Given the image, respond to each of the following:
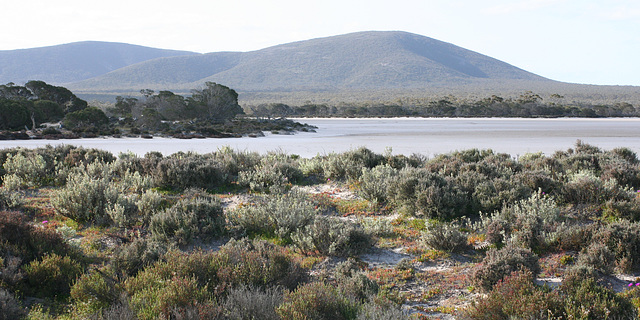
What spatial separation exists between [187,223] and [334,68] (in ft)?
509

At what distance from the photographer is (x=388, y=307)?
12.7ft

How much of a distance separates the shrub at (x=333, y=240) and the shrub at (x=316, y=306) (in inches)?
71.7

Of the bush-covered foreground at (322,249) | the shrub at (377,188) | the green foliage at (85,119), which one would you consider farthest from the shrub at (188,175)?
the green foliage at (85,119)

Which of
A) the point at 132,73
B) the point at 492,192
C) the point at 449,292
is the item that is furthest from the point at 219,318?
the point at 132,73

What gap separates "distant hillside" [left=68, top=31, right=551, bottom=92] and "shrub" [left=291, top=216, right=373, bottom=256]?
12764cm

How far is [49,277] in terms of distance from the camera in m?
4.39

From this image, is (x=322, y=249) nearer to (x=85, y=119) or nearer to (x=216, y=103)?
(x=85, y=119)

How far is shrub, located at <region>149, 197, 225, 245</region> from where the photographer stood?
613 cm

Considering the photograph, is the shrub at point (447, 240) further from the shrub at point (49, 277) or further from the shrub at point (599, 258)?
the shrub at point (49, 277)

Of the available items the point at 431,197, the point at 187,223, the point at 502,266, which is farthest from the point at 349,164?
the point at 502,266

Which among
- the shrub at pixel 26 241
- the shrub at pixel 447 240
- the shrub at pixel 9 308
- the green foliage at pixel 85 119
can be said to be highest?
the green foliage at pixel 85 119

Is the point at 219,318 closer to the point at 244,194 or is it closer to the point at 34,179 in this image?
the point at 244,194

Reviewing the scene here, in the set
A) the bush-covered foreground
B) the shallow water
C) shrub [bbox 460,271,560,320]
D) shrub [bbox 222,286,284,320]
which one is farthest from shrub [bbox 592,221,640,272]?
the shallow water

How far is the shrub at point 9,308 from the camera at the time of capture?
11.5 ft
